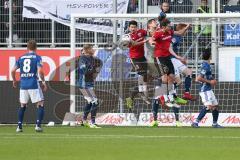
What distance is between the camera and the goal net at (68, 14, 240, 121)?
2467 centimetres

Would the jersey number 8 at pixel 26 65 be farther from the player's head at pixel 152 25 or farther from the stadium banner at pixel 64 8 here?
the stadium banner at pixel 64 8

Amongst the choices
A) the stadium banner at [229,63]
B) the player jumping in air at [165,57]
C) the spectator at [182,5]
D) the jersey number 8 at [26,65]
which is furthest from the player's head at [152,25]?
the jersey number 8 at [26,65]

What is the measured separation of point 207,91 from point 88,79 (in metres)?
3.36

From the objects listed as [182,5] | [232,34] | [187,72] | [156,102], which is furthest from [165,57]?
[182,5]

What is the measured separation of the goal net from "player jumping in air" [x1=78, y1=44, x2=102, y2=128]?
0.39 metres

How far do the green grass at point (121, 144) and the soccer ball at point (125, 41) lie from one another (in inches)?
146

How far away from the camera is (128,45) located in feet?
81.7

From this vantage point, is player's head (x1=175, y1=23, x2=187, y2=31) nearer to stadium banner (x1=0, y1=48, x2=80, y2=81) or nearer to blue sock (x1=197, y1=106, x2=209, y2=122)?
blue sock (x1=197, y1=106, x2=209, y2=122)

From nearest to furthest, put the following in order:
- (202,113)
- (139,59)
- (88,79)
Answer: (202,113) < (88,79) < (139,59)

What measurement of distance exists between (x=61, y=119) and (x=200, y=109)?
3.94 metres

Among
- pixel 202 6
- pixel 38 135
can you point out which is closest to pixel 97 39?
pixel 202 6

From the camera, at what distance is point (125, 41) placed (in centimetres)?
2497

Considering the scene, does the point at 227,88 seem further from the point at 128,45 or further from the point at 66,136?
the point at 66,136

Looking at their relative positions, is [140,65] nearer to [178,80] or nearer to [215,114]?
[178,80]
